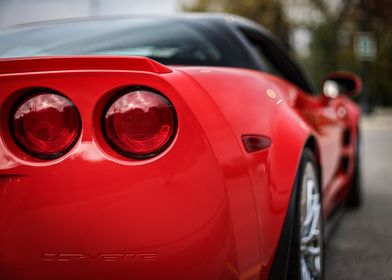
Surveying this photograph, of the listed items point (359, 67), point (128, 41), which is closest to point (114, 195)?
point (128, 41)

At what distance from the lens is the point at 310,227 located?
7.39 ft

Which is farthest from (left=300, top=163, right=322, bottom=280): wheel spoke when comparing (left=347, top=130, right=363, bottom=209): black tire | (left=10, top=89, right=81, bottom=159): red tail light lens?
(left=347, top=130, right=363, bottom=209): black tire

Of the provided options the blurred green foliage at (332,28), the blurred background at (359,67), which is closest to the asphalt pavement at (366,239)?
the blurred background at (359,67)

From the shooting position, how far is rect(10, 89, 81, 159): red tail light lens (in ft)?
4.79

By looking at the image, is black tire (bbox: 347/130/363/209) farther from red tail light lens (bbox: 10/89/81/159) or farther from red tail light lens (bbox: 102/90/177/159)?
red tail light lens (bbox: 10/89/81/159)

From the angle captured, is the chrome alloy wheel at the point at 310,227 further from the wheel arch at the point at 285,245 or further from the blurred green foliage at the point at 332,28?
the blurred green foliage at the point at 332,28

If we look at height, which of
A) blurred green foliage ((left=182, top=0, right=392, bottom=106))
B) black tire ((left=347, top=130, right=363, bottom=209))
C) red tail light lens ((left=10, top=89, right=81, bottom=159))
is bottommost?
blurred green foliage ((left=182, top=0, right=392, bottom=106))

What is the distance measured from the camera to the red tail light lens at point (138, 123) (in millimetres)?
1458

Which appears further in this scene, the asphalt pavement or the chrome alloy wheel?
the asphalt pavement

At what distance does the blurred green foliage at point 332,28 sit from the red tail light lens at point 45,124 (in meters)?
26.0

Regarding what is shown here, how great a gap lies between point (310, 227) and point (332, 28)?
2901 cm

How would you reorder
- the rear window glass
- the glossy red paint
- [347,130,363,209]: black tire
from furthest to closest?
1. [347,130,363,209]: black tire
2. the rear window glass
3. the glossy red paint

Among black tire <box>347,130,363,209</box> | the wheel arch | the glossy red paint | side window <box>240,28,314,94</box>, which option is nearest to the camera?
the glossy red paint

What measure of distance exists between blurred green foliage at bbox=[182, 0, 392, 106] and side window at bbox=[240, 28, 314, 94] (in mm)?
23673
